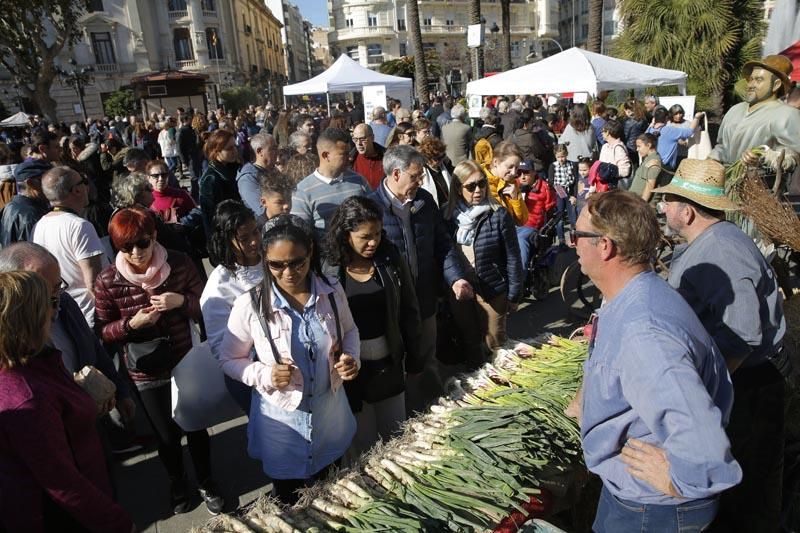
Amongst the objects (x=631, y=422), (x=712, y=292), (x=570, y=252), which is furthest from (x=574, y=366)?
(x=570, y=252)

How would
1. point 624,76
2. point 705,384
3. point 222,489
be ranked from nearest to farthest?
point 705,384, point 222,489, point 624,76

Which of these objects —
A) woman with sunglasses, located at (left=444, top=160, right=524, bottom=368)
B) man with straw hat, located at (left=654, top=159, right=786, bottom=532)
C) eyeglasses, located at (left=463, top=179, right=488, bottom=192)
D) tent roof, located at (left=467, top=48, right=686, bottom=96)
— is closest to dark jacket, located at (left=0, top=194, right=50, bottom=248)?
woman with sunglasses, located at (left=444, top=160, right=524, bottom=368)

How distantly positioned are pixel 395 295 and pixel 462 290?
0.90 m

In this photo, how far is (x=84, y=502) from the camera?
196 cm

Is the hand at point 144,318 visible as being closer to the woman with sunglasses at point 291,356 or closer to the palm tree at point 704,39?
the woman with sunglasses at point 291,356

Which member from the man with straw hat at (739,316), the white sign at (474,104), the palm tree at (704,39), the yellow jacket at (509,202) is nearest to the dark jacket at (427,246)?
the yellow jacket at (509,202)

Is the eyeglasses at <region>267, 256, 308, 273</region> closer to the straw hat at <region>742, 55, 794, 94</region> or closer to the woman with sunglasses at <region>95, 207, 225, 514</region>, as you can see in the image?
the woman with sunglasses at <region>95, 207, 225, 514</region>

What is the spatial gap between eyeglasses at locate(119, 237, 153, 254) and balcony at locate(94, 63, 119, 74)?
5174cm

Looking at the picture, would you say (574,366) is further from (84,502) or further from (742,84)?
(742,84)

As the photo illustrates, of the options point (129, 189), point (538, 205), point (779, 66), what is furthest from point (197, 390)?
point (779, 66)

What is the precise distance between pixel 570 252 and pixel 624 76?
4.21 m

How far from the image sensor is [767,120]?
14.5 feet

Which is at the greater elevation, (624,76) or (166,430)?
(624,76)

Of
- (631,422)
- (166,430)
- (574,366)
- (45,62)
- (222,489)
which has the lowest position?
(222,489)
